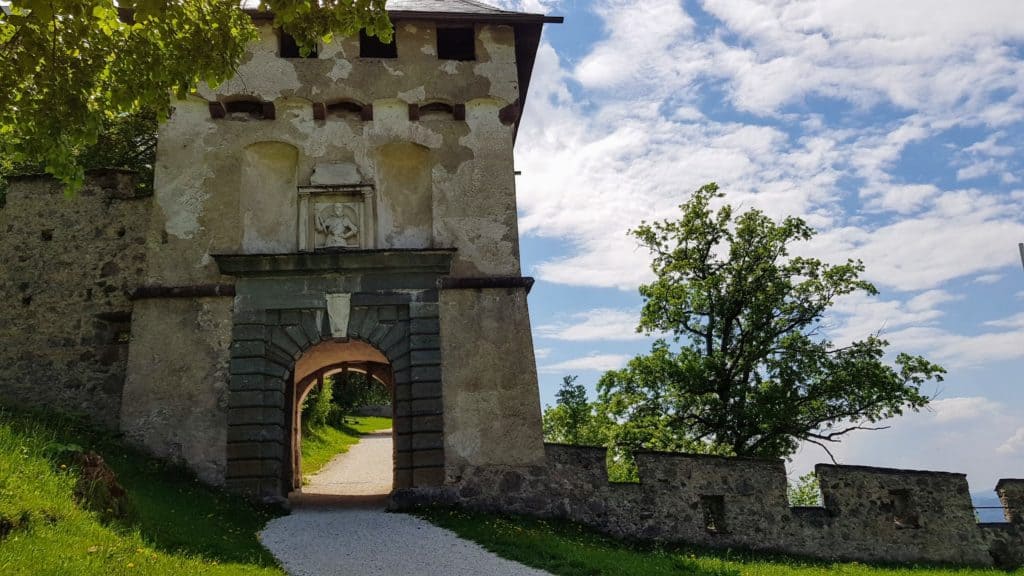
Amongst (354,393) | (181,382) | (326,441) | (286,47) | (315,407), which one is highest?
(286,47)

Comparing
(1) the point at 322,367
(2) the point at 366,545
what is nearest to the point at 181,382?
(1) the point at 322,367

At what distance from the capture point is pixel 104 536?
709cm

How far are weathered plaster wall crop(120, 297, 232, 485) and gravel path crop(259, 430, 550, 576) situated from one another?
1889 mm

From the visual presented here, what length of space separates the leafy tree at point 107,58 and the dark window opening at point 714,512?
9.34 m

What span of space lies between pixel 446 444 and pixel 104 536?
6000mm

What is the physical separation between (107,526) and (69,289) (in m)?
7.87

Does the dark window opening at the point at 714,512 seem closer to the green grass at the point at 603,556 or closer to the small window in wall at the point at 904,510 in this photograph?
the green grass at the point at 603,556

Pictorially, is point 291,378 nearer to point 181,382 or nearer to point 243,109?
point 181,382

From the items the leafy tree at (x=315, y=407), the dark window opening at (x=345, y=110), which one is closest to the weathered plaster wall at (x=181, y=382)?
the dark window opening at (x=345, y=110)

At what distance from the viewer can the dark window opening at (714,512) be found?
42.1ft

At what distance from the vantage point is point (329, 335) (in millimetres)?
12883

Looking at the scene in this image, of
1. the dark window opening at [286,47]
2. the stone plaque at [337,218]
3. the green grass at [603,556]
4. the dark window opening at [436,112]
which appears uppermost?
the dark window opening at [286,47]

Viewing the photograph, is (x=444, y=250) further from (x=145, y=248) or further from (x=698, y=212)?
(x=698, y=212)

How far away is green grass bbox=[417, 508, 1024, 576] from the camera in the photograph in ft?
28.9
